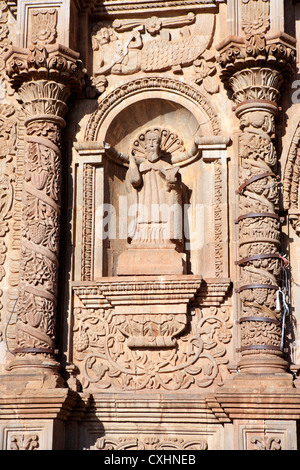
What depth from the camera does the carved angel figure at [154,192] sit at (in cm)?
1204

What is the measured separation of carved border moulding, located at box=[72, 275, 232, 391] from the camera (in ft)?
37.2

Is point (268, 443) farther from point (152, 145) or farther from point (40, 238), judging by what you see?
point (152, 145)

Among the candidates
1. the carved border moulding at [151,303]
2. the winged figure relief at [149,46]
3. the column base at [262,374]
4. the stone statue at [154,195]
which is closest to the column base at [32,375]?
the carved border moulding at [151,303]

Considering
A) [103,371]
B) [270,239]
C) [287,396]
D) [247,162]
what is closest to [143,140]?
[247,162]

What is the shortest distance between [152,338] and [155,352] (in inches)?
7.6

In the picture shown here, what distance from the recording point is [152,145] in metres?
12.4

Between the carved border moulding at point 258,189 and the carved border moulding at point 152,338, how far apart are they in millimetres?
495

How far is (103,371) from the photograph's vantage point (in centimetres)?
1148

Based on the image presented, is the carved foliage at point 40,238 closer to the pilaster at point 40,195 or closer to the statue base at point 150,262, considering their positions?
the pilaster at point 40,195

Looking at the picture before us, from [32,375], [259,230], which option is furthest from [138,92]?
[32,375]

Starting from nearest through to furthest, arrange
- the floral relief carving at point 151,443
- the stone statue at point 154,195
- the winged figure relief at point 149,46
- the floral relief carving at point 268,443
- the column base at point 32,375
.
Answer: the floral relief carving at point 268,443 < the column base at point 32,375 < the floral relief carving at point 151,443 < the stone statue at point 154,195 < the winged figure relief at point 149,46

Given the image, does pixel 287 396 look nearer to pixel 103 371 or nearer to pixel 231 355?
pixel 231 355

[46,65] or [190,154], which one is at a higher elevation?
[46,65]

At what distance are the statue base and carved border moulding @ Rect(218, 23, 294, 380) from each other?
88 cm
